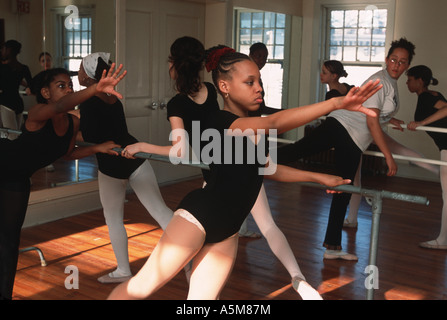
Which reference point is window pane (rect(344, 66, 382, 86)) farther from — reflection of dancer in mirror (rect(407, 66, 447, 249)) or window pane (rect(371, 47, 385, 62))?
reflection of dancer in mirror (rect(407, 66, 447, 249))

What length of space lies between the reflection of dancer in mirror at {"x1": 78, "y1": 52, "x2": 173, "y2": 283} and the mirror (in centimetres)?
175

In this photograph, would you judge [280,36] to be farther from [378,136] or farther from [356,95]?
[356,95]

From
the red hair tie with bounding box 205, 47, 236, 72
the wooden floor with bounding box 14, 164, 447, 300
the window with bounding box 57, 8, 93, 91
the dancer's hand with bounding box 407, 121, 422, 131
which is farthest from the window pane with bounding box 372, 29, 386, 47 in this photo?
the red hair tie with bounding box 205, 47, 236, 72

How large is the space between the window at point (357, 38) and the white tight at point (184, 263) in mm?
6315

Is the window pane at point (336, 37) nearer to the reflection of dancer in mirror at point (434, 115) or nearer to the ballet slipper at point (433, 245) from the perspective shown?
the reflection of dancer in mirror at point (434, 115)

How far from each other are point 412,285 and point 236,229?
2.03m

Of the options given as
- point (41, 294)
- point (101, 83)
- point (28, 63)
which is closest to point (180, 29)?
point (28, 63)

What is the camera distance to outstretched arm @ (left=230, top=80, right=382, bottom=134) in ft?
5.49

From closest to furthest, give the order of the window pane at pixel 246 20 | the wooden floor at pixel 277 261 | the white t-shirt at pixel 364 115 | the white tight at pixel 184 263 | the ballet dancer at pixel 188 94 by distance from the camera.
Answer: the white tight at pixel 184 263
the ballet dancer at pixel 188 94
the wooden floor at pixel 277 261
the white t-shirt at pixel 364 115
the window pane at pixel 246 20

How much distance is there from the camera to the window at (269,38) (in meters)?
8.59

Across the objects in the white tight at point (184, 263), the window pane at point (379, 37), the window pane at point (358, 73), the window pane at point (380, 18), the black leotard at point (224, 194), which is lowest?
the white tight at point (184, 263)

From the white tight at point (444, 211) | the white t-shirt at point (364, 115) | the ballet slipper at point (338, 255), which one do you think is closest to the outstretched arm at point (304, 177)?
the white t-shirt at point (364, 115)
